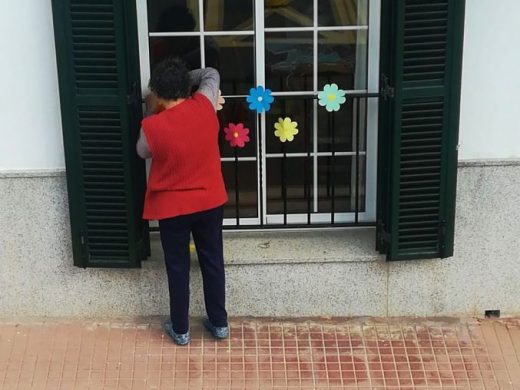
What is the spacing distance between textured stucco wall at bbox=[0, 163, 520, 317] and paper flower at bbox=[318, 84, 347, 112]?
835 mm

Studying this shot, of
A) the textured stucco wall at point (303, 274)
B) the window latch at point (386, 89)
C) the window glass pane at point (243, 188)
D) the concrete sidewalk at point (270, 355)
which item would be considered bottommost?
the concrete sidewalk at point (270, 355)

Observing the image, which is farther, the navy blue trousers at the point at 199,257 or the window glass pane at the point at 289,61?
the window glass pane at the point at 289,61

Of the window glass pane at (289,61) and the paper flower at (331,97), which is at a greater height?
the window glass pane at (289,61)

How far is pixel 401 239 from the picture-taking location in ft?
16.9

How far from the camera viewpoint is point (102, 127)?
16.0 feet

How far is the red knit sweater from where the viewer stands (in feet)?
14.8

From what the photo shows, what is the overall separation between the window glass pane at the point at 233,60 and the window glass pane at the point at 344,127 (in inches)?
19.9

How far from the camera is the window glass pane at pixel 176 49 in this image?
5.13 meters

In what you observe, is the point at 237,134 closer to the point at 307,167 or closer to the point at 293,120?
the point at 293,120

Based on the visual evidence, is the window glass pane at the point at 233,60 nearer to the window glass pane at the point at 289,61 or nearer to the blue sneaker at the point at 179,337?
the window glass pane at the point at 289,61

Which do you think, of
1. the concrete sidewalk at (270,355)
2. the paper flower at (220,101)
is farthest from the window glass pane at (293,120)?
the concrete sidewalk at (270,355)

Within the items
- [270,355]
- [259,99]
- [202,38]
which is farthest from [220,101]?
[270,355]

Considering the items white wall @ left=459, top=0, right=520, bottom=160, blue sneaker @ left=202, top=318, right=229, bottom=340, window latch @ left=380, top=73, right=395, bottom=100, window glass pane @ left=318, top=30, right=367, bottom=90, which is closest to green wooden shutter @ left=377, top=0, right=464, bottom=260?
window latch @ left=380, top=73, right=395, bottom=100

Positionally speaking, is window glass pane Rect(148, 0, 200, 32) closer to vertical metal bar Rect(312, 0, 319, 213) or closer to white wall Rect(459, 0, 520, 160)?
vertical metal bar Rect(312, 0, 319, 213)
